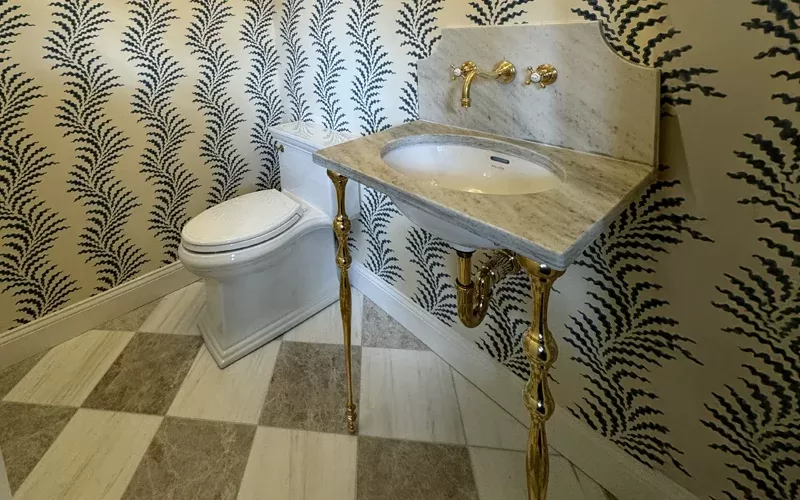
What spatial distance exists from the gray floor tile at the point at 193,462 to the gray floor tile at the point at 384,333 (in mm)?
553

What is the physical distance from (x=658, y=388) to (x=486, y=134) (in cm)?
75

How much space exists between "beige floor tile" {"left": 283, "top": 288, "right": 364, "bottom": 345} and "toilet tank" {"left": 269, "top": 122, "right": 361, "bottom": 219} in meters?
0.43

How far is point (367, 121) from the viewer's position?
1635 mm

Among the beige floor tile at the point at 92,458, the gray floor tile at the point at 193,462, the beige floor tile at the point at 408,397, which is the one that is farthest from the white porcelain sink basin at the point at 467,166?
the beige floor tile at the point at 92,458

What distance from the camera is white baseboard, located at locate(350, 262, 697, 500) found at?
1108 millimetres

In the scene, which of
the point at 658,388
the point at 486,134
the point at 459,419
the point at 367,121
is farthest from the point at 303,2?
the point at 658,388

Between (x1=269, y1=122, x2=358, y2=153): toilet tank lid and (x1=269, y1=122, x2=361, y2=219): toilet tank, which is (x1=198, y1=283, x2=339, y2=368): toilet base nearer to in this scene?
(x1=269, y1=122, x2=361, y2=219): toilet tank

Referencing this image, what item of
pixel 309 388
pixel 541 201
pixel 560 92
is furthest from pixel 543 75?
pixel 309 388

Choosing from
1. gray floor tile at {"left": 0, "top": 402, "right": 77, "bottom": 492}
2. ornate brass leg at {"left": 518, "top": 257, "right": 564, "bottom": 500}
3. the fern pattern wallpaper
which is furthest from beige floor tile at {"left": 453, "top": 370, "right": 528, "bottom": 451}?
gray floor tile at {"left": 0, "top": 402, "right": 77, "bottom": 492}

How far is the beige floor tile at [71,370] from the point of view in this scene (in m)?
1.46

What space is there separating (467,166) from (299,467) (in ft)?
3.15

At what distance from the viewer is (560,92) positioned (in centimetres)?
100

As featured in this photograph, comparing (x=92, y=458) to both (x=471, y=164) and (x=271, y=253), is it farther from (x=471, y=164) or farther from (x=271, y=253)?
(x=471, y=164)

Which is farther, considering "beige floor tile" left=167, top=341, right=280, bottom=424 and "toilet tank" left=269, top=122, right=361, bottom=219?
"toilet tank" left=269, top=122, right=361, bottom=219
